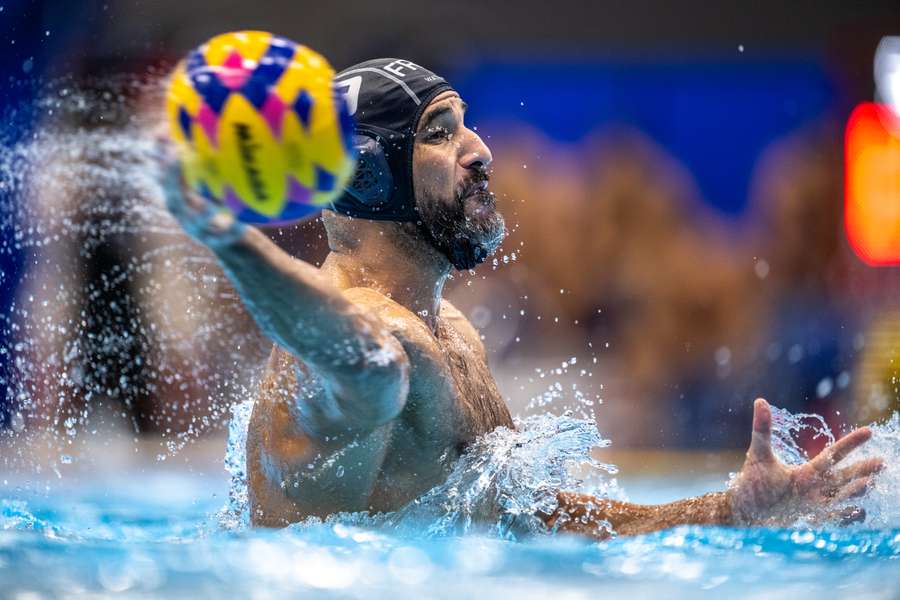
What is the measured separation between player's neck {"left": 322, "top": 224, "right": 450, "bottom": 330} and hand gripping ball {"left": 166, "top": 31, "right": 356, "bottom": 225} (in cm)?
67

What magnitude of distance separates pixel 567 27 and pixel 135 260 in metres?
3.20

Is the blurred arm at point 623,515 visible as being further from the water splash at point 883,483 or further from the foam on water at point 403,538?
the water splash at point 883,483

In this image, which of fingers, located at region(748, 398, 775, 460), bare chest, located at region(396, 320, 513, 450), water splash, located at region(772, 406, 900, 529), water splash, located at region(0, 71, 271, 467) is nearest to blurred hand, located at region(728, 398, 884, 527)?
fingers, located at region(748, 398, 775, 460)

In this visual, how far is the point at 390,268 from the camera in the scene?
99.0 inches

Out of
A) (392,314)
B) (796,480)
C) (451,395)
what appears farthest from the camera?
(451,395)

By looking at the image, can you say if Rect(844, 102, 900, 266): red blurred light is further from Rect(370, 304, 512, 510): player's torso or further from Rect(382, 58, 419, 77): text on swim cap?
Rect(370, 304, 512, 510): player's torso

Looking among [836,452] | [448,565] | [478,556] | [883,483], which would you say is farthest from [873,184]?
[448,565]

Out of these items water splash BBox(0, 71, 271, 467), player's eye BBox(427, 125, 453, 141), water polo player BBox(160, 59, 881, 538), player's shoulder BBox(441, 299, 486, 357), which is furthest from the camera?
water splash BBox(0, 71, 271, 467)

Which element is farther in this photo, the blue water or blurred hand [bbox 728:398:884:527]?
blurred hand [bbox 728:398:884:527]

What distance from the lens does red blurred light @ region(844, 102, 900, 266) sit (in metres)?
7.18

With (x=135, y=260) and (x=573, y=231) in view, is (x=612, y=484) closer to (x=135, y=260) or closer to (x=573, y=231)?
(x=573, y=231)

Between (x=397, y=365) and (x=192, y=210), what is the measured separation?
54 centimetres

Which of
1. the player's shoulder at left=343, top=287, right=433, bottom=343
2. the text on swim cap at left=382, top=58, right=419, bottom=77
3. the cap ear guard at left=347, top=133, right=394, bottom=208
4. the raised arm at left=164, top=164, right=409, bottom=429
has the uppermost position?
the text on swim cap at left=382, top=58, right=419, bottom=77

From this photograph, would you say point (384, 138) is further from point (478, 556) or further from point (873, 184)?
point (873, 184)
